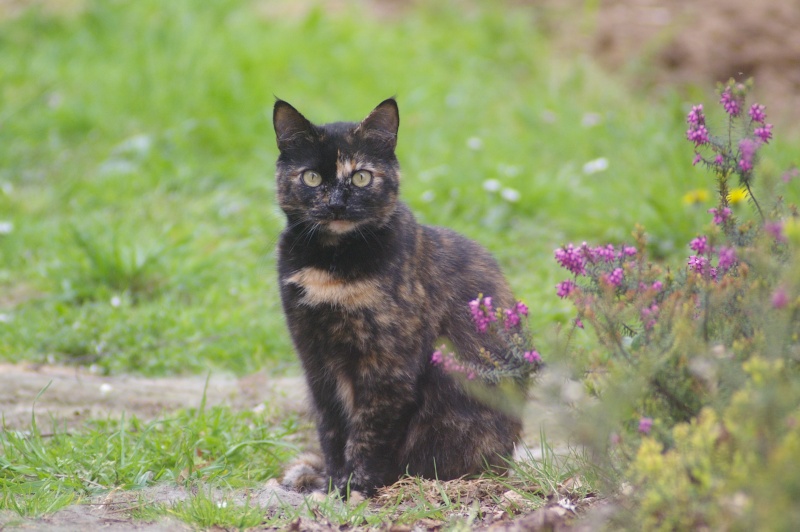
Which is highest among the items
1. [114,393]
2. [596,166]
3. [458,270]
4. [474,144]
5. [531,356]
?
[474,144]

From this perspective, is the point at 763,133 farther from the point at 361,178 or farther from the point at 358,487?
the point at 358,487

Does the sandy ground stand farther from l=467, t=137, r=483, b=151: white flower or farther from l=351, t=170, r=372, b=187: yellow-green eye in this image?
l=467, t=137, r=483, b=151: white flower

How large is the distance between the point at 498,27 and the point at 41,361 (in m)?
5.18

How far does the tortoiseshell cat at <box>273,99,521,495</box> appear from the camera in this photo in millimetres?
3057

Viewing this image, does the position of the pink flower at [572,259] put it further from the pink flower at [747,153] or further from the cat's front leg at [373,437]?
the cat's front leg at [373,437]

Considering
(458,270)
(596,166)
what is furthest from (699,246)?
(596,166)

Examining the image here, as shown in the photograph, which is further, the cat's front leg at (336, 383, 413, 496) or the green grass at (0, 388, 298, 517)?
the cat's front leg at (336, 383, 413, 496)

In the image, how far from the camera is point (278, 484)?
3.19 meters

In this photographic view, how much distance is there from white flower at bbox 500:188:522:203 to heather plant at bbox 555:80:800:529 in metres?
2.79

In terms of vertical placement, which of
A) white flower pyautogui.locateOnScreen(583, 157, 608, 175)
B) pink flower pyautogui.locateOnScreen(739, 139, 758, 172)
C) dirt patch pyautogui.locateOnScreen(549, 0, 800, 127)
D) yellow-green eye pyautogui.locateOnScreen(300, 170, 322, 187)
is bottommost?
yellow-green eye pyautogui.locateOnScreen(300, 170, 322, 187)

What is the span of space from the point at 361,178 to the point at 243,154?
3.27 meters

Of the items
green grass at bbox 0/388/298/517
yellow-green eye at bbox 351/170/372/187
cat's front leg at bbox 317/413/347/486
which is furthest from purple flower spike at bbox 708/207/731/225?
green grass at bbox 0/388/298/517

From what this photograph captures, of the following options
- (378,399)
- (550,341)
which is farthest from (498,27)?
(550,341)

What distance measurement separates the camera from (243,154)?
6266 millimetres
